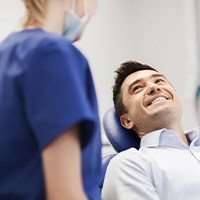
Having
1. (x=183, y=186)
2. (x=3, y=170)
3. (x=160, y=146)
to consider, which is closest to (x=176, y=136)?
(x=160, y=146)

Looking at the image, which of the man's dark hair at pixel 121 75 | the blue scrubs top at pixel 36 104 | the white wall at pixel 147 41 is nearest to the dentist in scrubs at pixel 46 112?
the blue scrubs top at pixel 36 104

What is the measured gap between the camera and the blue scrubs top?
2.26 ft

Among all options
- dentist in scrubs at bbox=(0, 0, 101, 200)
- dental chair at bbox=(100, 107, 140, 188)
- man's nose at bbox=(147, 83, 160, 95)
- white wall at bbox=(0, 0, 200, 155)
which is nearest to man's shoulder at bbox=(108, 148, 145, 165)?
dental chair at bbox=(100, 107, 140, 188)

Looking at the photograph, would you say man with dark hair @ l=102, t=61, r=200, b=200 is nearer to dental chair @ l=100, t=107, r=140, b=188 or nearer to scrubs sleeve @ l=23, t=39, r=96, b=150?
Result: dental chair @ l=100, t=107, r=140, b=188

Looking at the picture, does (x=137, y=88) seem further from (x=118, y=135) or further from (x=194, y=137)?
(x=194, y=137)

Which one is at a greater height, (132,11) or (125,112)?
(132,11)

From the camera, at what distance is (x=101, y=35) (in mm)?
2748

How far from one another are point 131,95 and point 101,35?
39.3 inches

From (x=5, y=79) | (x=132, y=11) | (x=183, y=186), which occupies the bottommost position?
(x=183, y=186)

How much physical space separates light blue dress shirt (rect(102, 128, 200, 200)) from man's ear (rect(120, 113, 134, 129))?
0.20 m

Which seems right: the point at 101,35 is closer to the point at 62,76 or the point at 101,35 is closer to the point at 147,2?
the point at 147,2

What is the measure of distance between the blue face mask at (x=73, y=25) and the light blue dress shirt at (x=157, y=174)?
0.78m

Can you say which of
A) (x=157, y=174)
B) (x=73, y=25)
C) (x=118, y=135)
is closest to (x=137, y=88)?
(x=118, y=135)

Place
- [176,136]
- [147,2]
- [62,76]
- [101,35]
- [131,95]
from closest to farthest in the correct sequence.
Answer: [62,76], [176,136], [131,95], [101,35], [147,2]
